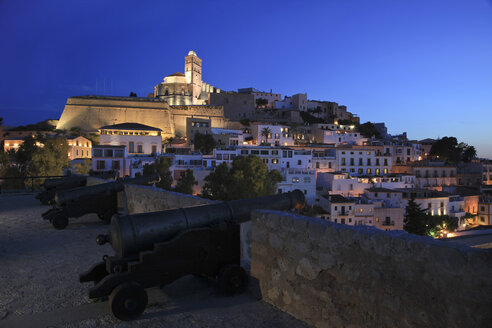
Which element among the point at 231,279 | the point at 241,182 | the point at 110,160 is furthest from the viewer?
the point at 110,160

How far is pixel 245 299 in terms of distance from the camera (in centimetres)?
335

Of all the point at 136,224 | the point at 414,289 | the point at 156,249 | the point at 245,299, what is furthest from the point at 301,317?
the point at 136,224

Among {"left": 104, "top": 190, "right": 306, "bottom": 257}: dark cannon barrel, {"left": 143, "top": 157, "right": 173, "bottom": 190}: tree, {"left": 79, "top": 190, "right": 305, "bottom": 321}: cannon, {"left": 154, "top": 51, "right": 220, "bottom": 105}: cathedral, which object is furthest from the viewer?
{"left": 154, "top": 51, "right": 220, "bottom": 105}: cathedral

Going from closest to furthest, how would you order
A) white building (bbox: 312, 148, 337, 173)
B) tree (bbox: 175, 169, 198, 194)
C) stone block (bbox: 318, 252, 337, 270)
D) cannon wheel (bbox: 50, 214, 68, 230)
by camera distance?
1. stone block (bbox: 318, 252, 337, 270)
2. cannon wheel (bbox: 50, 214, 68, 230)
3. tree (bbox: 175, 169, 198, 194)
4. white building (bbox: 312, 148, 337, 173)

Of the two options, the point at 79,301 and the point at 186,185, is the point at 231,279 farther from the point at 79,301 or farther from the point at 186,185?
the point at 186,185

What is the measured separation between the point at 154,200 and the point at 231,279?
3.19 meters

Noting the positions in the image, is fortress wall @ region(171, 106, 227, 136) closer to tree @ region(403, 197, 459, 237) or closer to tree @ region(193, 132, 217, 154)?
tree @ region(193, 132, 217, 154)

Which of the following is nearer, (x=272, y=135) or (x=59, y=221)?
(x=59, y=221)

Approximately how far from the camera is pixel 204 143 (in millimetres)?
46594

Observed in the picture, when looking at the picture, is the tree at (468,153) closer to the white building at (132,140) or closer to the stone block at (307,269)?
the white building at (132,140)

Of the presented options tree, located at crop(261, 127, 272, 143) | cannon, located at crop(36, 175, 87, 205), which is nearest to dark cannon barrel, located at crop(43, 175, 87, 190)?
cannon, located at crop(36, 175, 87, 205)

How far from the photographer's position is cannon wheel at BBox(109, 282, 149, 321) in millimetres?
2869

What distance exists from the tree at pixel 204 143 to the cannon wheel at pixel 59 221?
3944 centimetres

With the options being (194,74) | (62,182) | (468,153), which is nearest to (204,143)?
(62,182)
